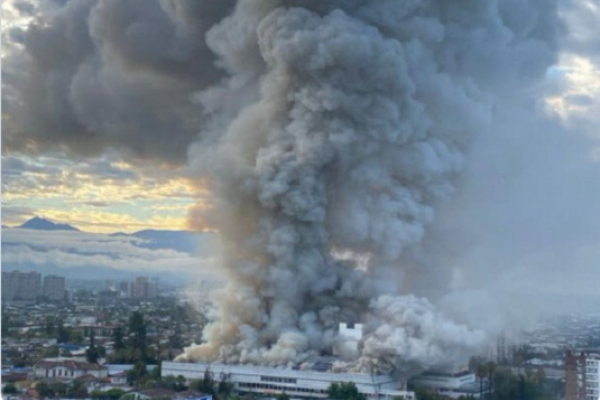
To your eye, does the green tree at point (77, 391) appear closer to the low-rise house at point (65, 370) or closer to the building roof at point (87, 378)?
the building roof at point (87, 378)

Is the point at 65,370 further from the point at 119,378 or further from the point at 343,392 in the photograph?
the point at 343,392

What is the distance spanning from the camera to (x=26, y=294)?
13.2m

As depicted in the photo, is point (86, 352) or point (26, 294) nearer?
point (86, 352)

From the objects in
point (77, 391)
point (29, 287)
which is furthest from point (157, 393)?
point (29, 287)

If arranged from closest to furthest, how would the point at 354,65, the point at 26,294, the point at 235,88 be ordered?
the point at 354,65, the point at 235,88, the point at 26,294

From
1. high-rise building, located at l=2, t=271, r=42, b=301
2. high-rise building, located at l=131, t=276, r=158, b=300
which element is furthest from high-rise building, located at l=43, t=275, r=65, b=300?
high-rise building, located at l=131, t=276, r=158, b=300

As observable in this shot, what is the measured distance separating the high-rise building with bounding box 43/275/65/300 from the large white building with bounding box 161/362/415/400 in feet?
10.8

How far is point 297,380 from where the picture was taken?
10312 mm

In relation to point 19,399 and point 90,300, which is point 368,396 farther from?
point 90,300

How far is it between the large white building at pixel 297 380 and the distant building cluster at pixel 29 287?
10.3 ft

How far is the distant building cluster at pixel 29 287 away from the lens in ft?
42.5

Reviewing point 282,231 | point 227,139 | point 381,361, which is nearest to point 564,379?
point 381,361

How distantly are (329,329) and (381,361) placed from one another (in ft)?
2.49

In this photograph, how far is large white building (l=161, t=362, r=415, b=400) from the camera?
10.1 meters
